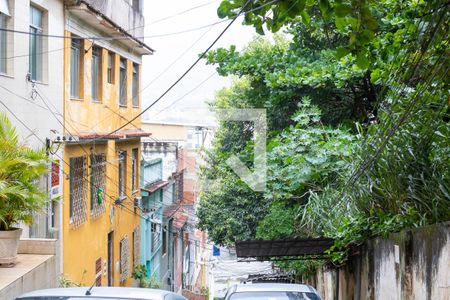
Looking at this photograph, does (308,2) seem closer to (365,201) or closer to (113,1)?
(365,201)

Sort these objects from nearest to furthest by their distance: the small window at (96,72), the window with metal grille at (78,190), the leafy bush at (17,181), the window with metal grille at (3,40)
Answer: the leafy bush at (17,181)
the window with metal grille at (3,40)
the window with metal grille at (78,190)
the small window at (96,72)

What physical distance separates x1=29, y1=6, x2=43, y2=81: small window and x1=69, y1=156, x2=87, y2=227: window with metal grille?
8.66ft

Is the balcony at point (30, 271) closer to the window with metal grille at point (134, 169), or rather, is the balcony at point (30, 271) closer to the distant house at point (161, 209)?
the window with metal grille at point (134, 169)

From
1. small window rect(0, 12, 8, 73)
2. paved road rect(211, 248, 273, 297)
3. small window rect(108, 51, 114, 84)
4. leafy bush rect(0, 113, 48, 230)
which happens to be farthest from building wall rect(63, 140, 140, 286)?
leafy bush rect(0, 113, 48, 230)

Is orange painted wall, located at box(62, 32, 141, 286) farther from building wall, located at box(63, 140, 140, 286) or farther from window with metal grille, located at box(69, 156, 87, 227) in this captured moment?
window with metal grille, located at box(69, 156, 87, 227)

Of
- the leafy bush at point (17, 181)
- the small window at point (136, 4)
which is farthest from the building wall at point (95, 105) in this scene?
the leafy bush at point (17, 181)

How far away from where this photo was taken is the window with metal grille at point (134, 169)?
21984mm

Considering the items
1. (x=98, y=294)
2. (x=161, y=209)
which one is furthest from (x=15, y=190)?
(x=161, y=209)

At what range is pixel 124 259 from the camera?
20672 mm

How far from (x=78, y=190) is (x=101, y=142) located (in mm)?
1830

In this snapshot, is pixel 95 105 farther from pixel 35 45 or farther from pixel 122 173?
pixel 122 173

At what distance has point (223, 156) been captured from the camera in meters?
14.9

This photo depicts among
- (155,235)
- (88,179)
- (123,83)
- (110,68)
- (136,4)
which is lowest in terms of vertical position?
(155,235)

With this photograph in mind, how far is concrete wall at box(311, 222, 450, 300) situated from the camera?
20.9ft
